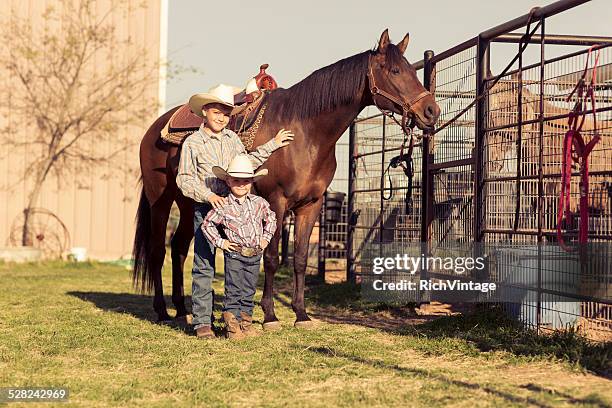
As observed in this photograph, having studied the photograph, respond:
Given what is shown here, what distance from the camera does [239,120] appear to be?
6.18m

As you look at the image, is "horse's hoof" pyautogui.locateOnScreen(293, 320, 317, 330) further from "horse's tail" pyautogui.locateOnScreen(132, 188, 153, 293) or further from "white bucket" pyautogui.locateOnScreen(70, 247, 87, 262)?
"white bucket" pyautogui.locateOnScreen(70, 247, 87, 262)

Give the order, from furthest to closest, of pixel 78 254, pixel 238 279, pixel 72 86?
pixel 72 86
pixel 78 254
pixel 238 279

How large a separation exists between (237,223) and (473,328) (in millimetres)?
1839

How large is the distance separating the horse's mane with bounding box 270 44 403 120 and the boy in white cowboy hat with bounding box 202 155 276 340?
3.09 ft

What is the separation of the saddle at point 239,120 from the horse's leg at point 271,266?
1.76 ft

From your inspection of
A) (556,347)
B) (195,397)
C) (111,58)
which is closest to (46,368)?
(195,397)

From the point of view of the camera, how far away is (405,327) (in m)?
5.92

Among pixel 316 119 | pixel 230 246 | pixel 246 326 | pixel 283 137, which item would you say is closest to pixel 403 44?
pixel 316 119

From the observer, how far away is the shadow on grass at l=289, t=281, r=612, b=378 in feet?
14.5

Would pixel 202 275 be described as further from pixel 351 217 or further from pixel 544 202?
pixel 351 217

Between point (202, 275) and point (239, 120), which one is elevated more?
point (239, 120)

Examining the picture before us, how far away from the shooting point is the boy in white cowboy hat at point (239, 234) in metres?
5.19

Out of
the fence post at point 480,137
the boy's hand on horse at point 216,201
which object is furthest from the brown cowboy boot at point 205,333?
the fence post at point 480,137

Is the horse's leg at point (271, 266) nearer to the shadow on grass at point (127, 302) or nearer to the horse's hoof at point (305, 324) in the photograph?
the horse's hoof at point (305, 324)
